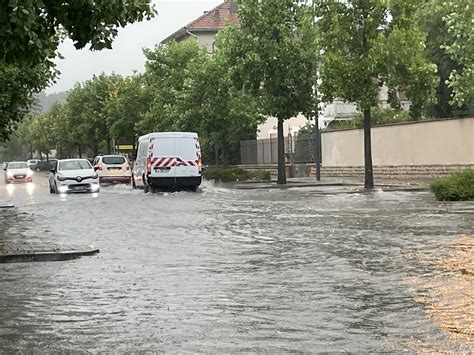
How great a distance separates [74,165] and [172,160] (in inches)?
242

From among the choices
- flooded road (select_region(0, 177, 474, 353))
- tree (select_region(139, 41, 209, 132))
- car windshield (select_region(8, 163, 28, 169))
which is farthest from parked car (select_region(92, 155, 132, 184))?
flooded road (select_region(0, 177, 474, 353))

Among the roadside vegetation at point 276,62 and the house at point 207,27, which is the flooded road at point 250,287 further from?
the house at point 207,27

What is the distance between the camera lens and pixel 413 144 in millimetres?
39156

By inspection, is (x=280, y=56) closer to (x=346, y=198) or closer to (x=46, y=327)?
(x=346, y=198)

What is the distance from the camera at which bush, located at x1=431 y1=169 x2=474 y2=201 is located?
23.9 meters

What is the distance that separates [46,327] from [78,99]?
279 feet

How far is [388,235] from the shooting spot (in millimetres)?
15188

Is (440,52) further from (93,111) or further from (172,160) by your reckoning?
(93,111)

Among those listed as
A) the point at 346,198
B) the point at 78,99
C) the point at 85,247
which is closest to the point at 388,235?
the point at 85,247

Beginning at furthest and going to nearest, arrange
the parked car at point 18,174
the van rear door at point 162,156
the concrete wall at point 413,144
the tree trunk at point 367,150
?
the parked car at point 18,174, the concrete wall at point 413,144, the van rear door at point 162,156, the tree trunk at point 367,150

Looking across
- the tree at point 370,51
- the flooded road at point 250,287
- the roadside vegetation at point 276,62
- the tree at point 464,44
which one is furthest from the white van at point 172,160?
the flooded road at point 250,287

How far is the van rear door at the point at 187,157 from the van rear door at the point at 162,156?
0.65 ft

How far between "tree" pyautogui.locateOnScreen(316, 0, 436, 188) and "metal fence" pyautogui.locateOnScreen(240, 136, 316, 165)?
16.4 meters

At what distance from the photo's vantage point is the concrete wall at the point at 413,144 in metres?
35.5
